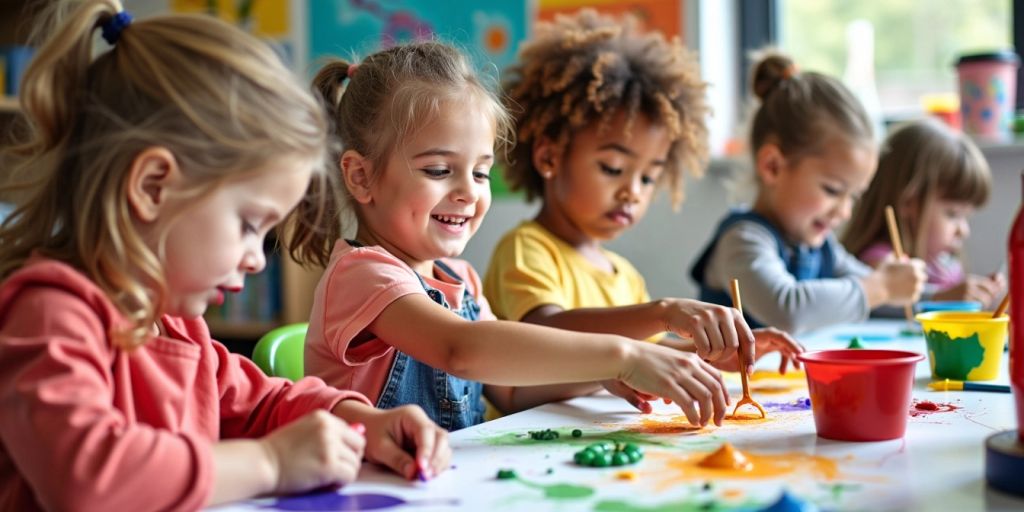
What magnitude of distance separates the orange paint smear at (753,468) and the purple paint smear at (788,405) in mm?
228

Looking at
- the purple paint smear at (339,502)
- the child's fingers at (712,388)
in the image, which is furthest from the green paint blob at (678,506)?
the child's fingers at (712,388)

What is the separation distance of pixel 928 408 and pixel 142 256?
2.56 feet

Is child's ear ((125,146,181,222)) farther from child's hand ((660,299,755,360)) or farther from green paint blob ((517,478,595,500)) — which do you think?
child's hand ((660,299,755,360))

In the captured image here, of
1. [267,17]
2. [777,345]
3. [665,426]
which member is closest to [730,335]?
[665,426]

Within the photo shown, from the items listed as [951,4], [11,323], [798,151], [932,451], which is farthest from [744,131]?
[11,323]

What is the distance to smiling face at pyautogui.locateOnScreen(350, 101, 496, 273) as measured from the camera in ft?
3.83

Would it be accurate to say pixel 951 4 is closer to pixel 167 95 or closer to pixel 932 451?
pixel 932 451

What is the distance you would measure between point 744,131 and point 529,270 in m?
0.92

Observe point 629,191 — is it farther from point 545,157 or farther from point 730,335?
point 730,335

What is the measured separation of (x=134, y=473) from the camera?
2.19 feet

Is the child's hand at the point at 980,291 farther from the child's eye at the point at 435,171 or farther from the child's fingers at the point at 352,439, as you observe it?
the child's fingers at the point at 352,439

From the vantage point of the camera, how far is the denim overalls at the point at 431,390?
3.78ft

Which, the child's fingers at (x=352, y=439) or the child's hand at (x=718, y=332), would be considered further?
the child's hand at (x=718, y=332)

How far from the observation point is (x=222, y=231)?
2.57 feet
